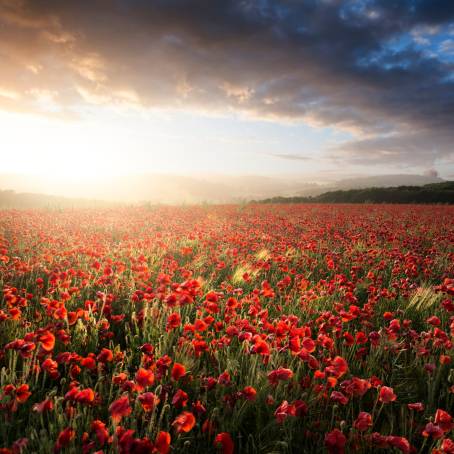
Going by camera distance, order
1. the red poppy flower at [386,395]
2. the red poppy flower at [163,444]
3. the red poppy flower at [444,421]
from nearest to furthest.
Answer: the red poppy flower at [163,444], the red poppy flower at [444,421], the red poppy flower at [386,395]

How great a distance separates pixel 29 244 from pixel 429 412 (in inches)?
284

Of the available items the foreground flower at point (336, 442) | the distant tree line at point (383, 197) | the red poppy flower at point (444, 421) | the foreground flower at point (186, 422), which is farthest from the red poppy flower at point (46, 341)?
the distant tree line at point (383, 197)

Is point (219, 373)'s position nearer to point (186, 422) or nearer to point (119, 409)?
point (186, 422)

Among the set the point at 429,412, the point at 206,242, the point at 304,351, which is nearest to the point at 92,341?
the point at 304,351

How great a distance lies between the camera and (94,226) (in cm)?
998

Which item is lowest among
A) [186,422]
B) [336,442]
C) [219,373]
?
[219,373]

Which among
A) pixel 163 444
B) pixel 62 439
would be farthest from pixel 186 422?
pixel 62 439

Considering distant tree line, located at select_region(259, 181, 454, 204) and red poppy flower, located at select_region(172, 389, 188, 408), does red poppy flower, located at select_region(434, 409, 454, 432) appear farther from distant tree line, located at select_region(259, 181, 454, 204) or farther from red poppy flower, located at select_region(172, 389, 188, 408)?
distant tree line, located at select_region(259, 181, 454, 204)

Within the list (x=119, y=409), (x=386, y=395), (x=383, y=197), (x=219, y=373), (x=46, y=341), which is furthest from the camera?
(x=383, y=197)

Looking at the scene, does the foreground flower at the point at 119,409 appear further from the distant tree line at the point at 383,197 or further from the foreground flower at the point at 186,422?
the distant tree line at the point at 383,197

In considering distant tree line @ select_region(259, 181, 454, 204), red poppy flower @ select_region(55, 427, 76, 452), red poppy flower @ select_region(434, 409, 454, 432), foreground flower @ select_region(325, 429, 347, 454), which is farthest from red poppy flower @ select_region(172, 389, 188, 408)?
distant tree line @ select_region(259, 181, 454, 204)

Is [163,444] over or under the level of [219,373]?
over

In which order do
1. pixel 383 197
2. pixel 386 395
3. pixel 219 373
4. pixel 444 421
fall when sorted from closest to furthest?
1. pixel 444 421
2. pixel 386 395
3. pixel 219 373
4. pixel 383 197

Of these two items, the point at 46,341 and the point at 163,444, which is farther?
the point at 46,341
